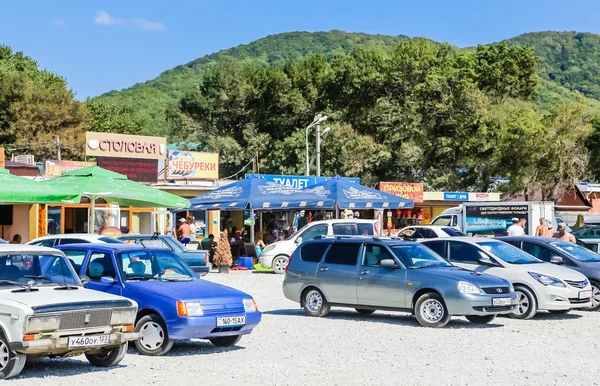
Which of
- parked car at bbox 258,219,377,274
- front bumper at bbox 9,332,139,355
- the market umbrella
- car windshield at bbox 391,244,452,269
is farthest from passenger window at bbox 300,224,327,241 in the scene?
front bumper at bbox 9,332,139,355

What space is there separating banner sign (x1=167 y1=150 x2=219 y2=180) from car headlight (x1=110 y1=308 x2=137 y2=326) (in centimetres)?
3899

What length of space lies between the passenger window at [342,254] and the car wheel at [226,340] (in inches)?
173

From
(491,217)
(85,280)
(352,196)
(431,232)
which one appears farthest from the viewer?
(491,217)

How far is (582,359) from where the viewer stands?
39.4 ft

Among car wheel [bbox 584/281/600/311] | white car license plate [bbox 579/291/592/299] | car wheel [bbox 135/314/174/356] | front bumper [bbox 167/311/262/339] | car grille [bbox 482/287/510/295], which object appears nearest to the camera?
front bumper [bbox 167/311/262/339]

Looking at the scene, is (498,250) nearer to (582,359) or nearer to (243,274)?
(582,359)

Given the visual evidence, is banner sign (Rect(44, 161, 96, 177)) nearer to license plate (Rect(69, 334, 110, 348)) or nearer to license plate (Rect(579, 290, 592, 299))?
license plate (Rect(579, 290, 592, 299))

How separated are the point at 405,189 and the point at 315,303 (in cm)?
3710

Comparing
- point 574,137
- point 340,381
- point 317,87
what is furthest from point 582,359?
point 317,87

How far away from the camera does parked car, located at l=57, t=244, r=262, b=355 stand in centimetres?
1177

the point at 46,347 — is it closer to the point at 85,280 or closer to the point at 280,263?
the point at 85,280

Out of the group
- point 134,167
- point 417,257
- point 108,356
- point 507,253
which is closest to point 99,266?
point 108,356

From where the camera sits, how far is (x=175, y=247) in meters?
23.0

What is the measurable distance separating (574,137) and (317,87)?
2624 cm
